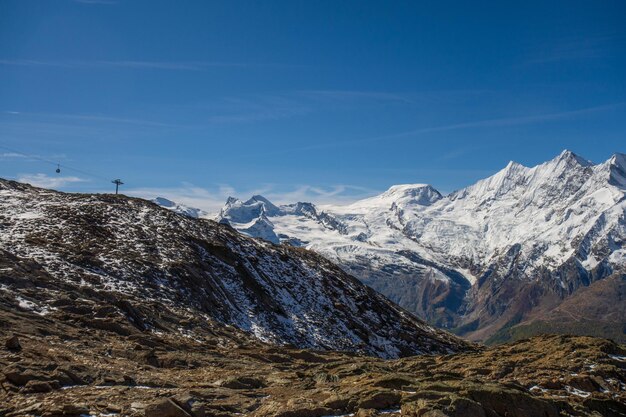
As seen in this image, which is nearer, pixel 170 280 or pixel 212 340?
pixel 212 340

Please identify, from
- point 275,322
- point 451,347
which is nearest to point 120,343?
point 275,322

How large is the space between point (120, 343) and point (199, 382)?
1098 cm

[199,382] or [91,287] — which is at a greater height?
[91,287]

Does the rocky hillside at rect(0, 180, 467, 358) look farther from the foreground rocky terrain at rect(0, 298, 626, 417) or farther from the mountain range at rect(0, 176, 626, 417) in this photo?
the foreground rocky terrain at rect(0, 298, 626, 417)

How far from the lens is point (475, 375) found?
3559cm

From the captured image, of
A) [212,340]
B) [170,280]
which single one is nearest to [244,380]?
[212,340]

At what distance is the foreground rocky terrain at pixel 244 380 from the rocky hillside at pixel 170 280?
401cm

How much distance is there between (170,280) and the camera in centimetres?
5991

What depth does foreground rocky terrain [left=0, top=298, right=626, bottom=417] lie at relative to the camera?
2131 cm

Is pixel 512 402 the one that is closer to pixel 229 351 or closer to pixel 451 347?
pixel 229 351

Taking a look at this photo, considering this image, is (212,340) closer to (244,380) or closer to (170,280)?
(170,280)

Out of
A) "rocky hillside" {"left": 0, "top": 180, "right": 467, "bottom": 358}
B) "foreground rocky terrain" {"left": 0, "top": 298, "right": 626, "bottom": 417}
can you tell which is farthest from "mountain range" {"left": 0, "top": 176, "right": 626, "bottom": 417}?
"rocky hillside" {"left": 0, "top": 180, "right": 467, "bottom": 358}

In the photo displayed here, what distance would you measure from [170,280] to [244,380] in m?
34.5

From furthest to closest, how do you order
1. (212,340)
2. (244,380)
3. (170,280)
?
(170,280) → (212,340) → (244,380)
